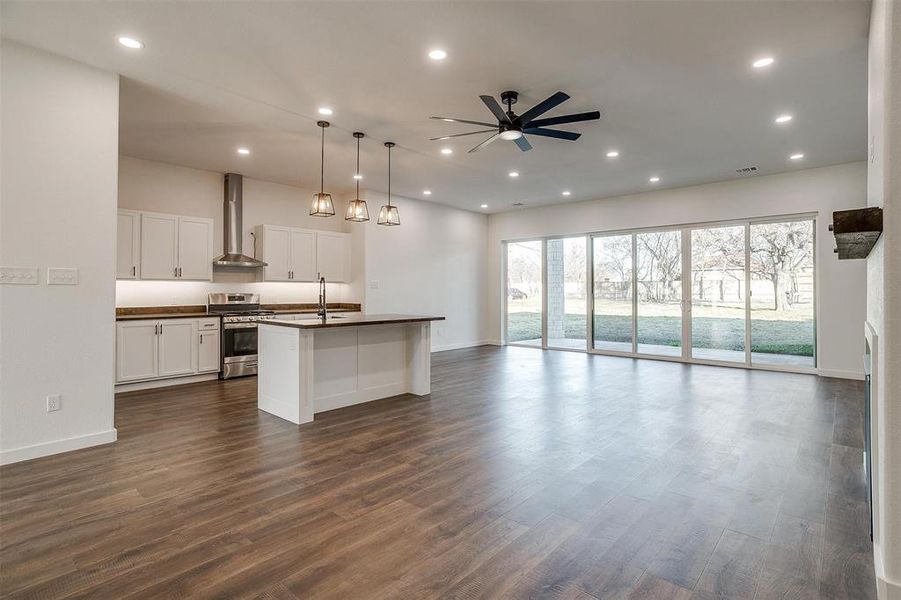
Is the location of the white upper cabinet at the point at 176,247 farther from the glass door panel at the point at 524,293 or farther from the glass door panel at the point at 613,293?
the glass door panel at the point at 613,293

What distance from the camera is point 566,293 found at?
9391 mm

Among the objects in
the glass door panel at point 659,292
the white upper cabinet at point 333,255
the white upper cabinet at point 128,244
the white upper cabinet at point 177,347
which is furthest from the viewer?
the glass door panel at point 659,292

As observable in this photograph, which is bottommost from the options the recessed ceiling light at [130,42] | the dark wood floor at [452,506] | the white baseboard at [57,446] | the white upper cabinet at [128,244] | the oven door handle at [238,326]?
the dark wood floor at [452,506]

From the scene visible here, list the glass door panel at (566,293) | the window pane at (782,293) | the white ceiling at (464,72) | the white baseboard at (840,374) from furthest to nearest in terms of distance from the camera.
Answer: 1. the glass door panel at (566,293)
2. the window pane at (782,293)
3. the white baseboard at (840,374)
4. the white ceiling at (464,72)

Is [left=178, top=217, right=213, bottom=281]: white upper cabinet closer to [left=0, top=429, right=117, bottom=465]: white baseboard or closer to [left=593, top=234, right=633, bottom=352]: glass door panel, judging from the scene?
[left=0, top=429, right=117, bottom=465]: white baseboard

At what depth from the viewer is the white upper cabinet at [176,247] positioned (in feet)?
19.2

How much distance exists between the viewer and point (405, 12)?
114 inches

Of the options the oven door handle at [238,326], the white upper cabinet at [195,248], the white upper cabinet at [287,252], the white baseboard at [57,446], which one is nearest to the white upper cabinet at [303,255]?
the white upper cabinet at [287,252]

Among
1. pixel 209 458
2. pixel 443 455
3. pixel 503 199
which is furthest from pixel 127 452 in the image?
pixel 503 199

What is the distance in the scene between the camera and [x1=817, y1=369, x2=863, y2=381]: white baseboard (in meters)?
6.28

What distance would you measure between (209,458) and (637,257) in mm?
7509

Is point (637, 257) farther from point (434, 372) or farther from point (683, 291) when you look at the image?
point (434, 372)

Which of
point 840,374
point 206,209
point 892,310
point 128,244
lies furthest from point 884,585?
point 206,209

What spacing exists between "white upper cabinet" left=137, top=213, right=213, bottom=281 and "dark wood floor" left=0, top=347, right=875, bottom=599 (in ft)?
6.97
